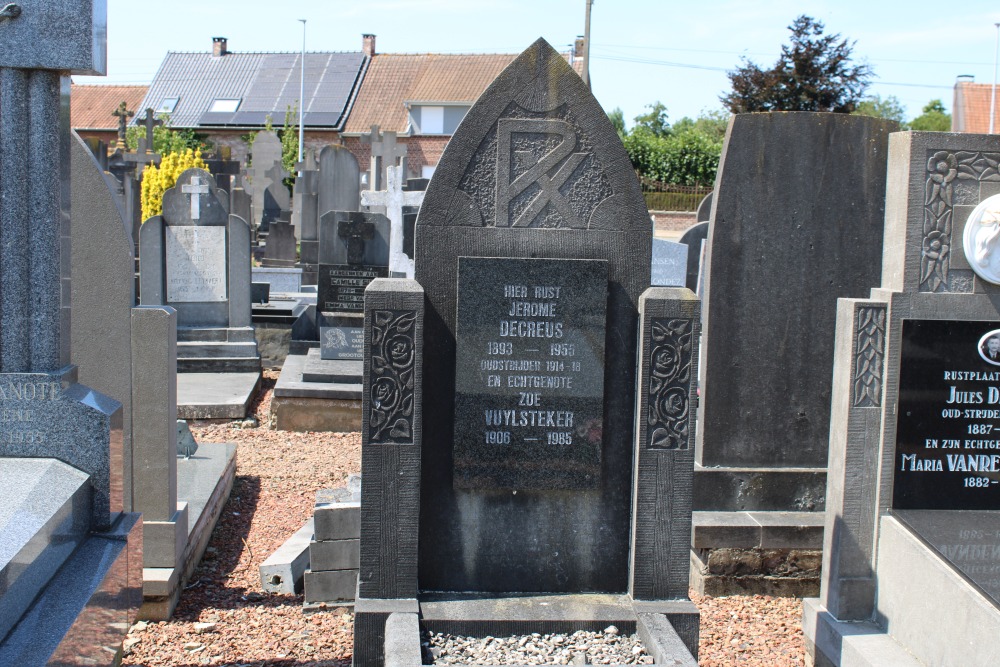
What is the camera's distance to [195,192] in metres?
10.7

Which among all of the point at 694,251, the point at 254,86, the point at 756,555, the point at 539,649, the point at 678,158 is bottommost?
the point at 756,555

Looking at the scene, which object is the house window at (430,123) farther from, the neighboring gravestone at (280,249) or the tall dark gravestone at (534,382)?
the tall dark gravestone at (534,382)

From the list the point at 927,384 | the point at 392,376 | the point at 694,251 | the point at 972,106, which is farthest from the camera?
the point at 972,106

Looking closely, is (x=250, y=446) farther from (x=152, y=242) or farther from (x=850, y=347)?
(x=850, y=347)

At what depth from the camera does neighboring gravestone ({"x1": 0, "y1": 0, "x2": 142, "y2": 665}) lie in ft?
11.8

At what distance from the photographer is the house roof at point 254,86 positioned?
45281 millimetres

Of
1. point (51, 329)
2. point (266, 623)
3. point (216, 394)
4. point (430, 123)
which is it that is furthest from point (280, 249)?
point (430, 123)

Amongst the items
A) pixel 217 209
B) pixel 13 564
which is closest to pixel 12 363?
pixel 13 564

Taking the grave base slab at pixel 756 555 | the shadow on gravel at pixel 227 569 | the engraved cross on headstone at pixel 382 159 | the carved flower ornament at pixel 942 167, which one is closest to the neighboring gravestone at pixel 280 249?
the engraved cross on headstone at pixel 382 159

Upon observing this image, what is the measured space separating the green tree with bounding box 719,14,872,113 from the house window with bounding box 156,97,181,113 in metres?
27.1

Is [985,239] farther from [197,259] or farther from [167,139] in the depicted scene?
[167,139]

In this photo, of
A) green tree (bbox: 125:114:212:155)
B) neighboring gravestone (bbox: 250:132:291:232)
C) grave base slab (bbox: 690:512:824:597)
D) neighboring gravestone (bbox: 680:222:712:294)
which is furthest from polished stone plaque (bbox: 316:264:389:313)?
green tree (bbox: 125:114:212:155)

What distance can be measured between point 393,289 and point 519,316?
0.54 m

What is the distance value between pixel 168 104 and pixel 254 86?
415 cm
